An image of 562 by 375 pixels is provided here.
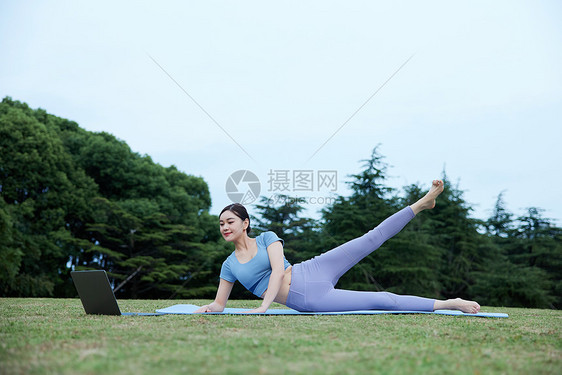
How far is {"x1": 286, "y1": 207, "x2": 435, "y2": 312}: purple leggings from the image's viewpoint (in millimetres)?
4355

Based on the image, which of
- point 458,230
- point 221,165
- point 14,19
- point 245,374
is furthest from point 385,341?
point 458,230

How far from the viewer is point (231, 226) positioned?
443 centimetres

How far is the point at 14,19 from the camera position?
13.6 metres

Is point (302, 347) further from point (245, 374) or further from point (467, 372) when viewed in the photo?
point (467, 372)

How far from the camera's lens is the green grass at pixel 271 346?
6.45ft

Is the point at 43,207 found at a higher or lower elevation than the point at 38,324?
higher

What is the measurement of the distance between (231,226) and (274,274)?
1.99 feet

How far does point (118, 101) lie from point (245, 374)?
50.2 ft

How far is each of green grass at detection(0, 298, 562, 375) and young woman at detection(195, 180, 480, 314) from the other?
68cm

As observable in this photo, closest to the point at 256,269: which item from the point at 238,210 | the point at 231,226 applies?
the point at 231,226

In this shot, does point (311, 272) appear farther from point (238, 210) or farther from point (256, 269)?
point (238, 210)

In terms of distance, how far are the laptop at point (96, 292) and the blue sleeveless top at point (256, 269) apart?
104 cm

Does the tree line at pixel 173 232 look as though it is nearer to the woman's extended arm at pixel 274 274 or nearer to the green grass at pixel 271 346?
the woman's extended arm at pixel 274 274

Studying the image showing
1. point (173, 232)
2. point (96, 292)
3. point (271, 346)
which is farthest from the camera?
point (173, 232)
